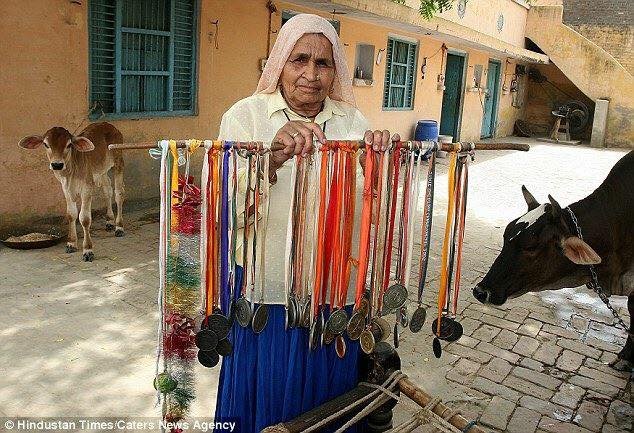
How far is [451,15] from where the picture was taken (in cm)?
1408

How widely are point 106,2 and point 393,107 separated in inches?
299

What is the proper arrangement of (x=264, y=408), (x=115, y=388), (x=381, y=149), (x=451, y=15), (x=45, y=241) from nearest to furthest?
(x=381, y=149)
(x=264, y=408)
(x=115, y=388)
(x=45, y=241)
(x=451, y=15)

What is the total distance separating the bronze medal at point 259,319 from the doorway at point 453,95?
14559 millimetres

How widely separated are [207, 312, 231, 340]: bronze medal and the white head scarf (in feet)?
2.58

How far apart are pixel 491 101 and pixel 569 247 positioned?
1651 centimetres

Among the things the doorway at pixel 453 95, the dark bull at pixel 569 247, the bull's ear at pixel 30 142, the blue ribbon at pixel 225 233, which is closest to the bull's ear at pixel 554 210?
the dark bull at pixel 569 247

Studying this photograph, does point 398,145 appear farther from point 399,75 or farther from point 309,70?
point 399,75

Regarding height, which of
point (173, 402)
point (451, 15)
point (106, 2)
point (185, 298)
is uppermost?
point (451, 15)

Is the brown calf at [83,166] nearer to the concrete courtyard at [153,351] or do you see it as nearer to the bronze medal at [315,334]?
the concrete courtyard at [153,351]

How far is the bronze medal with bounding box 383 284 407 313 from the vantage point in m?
2.04

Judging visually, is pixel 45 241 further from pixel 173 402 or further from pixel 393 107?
pixel 393 107

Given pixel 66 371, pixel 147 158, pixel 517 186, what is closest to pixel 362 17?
pixel 517 186

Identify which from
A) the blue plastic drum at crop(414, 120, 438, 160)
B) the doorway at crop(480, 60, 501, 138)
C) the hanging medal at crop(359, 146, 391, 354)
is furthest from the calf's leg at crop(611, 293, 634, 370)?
the doorway at crop(480, 60, 501, 138)

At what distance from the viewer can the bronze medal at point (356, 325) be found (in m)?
1.95
